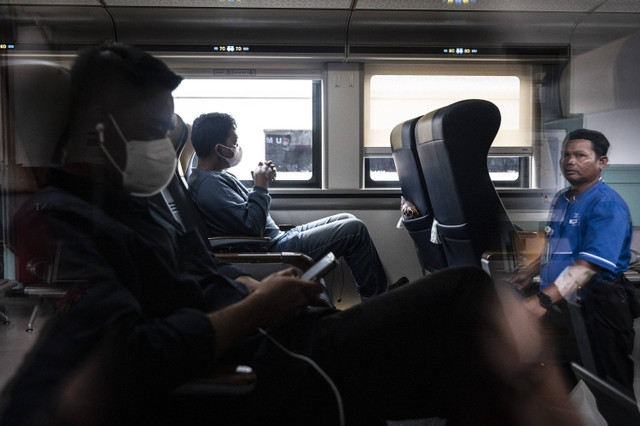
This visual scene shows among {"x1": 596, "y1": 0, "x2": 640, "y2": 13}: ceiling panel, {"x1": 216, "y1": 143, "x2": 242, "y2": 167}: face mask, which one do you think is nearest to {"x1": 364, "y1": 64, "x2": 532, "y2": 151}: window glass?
{"x1": 596, "y1": 0, "x2": 640, "y2": 13}: ceiling panel

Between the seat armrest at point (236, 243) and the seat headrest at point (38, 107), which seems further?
the seat armrest at point (236, 243)

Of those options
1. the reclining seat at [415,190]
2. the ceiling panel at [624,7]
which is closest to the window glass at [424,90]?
the reclining seat at [415,190]

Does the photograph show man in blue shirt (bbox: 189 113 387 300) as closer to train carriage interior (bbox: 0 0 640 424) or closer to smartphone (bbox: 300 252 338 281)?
train carriage interior (bbox: 0 0 640 424)

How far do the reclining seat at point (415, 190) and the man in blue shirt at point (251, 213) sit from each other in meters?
0.38

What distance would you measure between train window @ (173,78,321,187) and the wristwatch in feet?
3.72

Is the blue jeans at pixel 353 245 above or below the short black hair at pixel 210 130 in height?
below

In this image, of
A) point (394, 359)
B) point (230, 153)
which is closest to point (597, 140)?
point (394, 359)

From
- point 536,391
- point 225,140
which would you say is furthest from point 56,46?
point 536,391

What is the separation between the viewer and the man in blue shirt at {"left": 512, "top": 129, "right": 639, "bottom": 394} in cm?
109

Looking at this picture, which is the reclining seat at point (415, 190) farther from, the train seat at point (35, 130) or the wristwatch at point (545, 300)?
the train seat at point (35, 130)

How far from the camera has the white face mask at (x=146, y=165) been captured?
0.78 metres

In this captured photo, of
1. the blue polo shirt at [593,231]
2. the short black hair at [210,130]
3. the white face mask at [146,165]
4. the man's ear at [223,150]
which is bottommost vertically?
the blue polo shirt at [593,231]

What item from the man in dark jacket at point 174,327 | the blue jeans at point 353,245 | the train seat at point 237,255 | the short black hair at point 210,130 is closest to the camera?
the man in dark jacket at point 174,327

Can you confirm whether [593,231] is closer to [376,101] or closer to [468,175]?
[468,175]
